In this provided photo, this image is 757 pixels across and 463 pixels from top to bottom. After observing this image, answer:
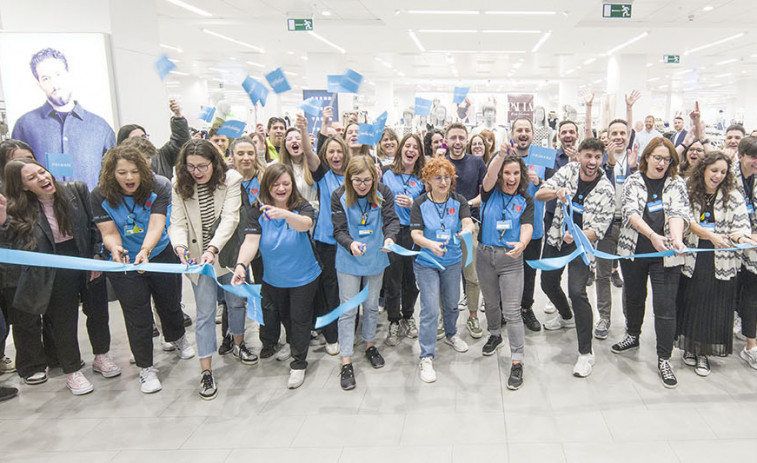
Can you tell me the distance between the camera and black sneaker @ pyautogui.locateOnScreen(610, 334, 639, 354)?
11.5 ft

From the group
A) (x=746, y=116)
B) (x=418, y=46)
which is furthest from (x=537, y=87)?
(x=418, y=46)

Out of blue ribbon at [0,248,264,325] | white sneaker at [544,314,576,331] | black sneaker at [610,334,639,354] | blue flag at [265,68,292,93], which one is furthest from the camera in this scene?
blue flag at [265,68,292,93]

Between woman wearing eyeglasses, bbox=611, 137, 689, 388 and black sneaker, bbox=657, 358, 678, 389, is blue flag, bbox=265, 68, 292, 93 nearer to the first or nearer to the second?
woman wearing eyeglasses, bbox=611, 137, 689, 388

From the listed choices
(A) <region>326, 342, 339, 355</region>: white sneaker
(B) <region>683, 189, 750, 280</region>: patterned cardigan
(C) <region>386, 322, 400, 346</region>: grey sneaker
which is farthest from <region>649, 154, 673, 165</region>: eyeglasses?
(A) <region>326, 342, 339, 355</region>: white sneaker

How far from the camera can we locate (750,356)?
10.9ft

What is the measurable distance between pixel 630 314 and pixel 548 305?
3.65 feet

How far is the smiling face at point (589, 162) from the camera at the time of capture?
317 cm

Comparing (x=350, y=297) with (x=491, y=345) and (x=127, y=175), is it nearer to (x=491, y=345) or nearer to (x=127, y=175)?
(x=491, y=345)

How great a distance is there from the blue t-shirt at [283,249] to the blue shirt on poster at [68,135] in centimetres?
281

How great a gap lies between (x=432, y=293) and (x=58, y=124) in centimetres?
430

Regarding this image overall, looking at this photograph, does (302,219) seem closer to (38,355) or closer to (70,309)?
(70,309)

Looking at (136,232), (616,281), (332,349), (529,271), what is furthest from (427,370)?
(616,281)

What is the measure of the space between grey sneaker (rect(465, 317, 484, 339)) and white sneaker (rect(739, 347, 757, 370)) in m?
1.86

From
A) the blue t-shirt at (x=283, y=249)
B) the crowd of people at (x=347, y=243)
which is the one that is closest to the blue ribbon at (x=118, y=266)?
the crowd of people at (x=347, y=243)
